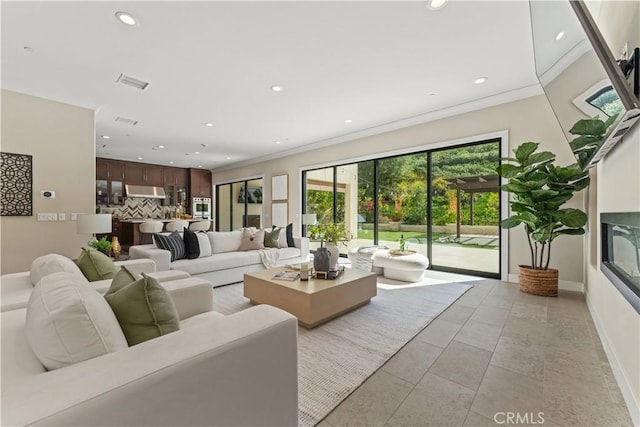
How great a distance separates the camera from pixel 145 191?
8773 mm

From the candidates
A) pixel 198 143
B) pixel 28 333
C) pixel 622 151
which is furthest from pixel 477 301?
pixel 198 143

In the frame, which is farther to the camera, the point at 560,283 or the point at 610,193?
the point at 560,283

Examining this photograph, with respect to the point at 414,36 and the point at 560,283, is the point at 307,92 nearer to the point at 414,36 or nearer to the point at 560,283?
the point at 414,36

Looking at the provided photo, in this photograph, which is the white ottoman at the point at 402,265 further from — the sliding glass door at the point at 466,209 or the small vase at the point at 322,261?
the small vase at the point at 322,261

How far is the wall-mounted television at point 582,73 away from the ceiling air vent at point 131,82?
4030mm

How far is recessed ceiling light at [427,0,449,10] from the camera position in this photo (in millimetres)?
2189

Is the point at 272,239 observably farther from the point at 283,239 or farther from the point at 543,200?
the point at 543,200

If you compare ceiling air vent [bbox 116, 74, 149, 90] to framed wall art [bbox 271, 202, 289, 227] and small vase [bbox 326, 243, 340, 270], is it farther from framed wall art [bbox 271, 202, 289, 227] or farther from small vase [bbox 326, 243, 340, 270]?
framed wall art [bbox 271, 202, 289, 227]

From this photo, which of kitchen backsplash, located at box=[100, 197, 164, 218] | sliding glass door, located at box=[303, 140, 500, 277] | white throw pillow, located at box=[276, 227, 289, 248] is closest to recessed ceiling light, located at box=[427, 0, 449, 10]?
sliding glass door, located at box=[303, 140, 500, 277]

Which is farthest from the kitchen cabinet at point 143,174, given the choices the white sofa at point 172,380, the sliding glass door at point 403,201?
the white sofa at point 172,380

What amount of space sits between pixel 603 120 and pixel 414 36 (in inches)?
65.8

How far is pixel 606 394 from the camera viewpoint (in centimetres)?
162

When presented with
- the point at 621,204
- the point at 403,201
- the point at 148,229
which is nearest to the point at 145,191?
the point at 148,229

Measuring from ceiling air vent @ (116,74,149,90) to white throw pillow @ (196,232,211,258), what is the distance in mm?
2138
